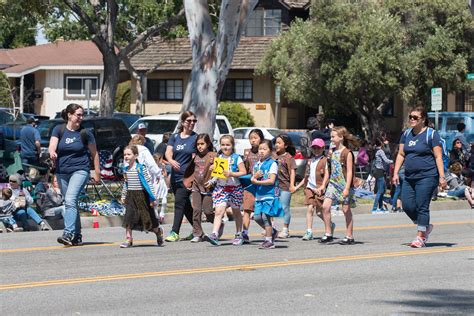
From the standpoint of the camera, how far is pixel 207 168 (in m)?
15.0

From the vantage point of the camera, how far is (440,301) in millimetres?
10531

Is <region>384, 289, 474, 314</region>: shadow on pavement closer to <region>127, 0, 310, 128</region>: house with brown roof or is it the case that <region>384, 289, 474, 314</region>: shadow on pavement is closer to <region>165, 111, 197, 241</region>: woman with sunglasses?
<region>165, 111, 197, 241</region>: woman with sunglasses

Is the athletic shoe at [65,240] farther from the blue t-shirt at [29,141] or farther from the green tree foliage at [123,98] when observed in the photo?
the green tree foliage at [123,98]

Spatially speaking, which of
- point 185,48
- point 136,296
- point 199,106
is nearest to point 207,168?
point 136,296

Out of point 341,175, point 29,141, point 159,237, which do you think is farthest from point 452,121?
point 159,237

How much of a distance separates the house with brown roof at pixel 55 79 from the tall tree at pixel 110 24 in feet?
46.1

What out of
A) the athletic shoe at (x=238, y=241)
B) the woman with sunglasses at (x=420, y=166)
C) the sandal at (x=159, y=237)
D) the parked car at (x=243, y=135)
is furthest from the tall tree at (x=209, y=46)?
the parked car at (x=243, y=135)

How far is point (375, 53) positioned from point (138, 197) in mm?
28861

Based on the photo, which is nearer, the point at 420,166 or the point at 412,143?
the point at 420,166

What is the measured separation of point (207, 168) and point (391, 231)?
4286 mm

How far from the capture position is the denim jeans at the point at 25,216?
18.2 meters

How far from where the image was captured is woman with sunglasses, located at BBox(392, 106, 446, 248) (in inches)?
573

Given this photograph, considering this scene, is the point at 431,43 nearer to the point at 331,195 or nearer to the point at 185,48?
the point at 185,48

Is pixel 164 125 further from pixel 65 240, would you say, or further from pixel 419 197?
pixel 419 197
